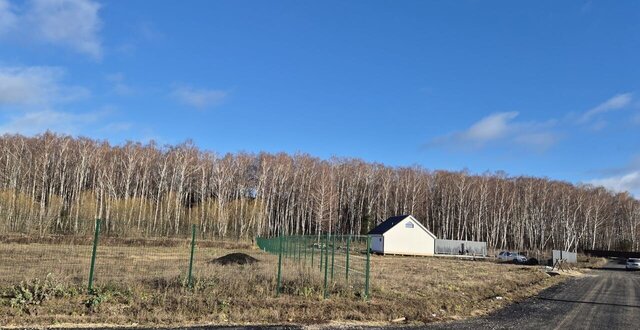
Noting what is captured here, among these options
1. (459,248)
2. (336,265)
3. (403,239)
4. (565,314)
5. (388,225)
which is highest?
(388,225)

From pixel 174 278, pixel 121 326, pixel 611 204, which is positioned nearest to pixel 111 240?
pixel 174 278

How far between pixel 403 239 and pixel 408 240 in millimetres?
721

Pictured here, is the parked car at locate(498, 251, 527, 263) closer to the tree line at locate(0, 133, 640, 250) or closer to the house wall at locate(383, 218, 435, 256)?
the house wall at locate(383, 218, 435, 256)

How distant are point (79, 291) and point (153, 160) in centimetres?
6443

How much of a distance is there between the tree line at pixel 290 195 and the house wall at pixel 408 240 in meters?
14.9

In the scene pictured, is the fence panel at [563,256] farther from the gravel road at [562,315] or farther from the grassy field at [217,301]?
the grassy field at [217,301]

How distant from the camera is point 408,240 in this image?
187 ft

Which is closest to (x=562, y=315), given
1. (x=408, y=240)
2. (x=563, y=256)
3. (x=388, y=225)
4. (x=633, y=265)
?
(x=563, y=256)

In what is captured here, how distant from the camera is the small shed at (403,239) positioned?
55875 mm

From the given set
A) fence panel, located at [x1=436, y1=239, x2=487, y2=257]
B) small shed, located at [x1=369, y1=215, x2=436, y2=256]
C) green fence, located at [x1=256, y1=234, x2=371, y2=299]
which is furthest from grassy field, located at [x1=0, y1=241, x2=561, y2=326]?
fence panel, located at [x1=436, y1=239, x2=487, y2=257]

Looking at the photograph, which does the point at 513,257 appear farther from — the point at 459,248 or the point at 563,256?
the point at 459,248

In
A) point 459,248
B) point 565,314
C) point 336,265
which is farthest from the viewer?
point 459,248

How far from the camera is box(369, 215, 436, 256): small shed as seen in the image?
55.9m

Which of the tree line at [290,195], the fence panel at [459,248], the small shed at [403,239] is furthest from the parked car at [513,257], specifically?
the tree line at [290,195]
